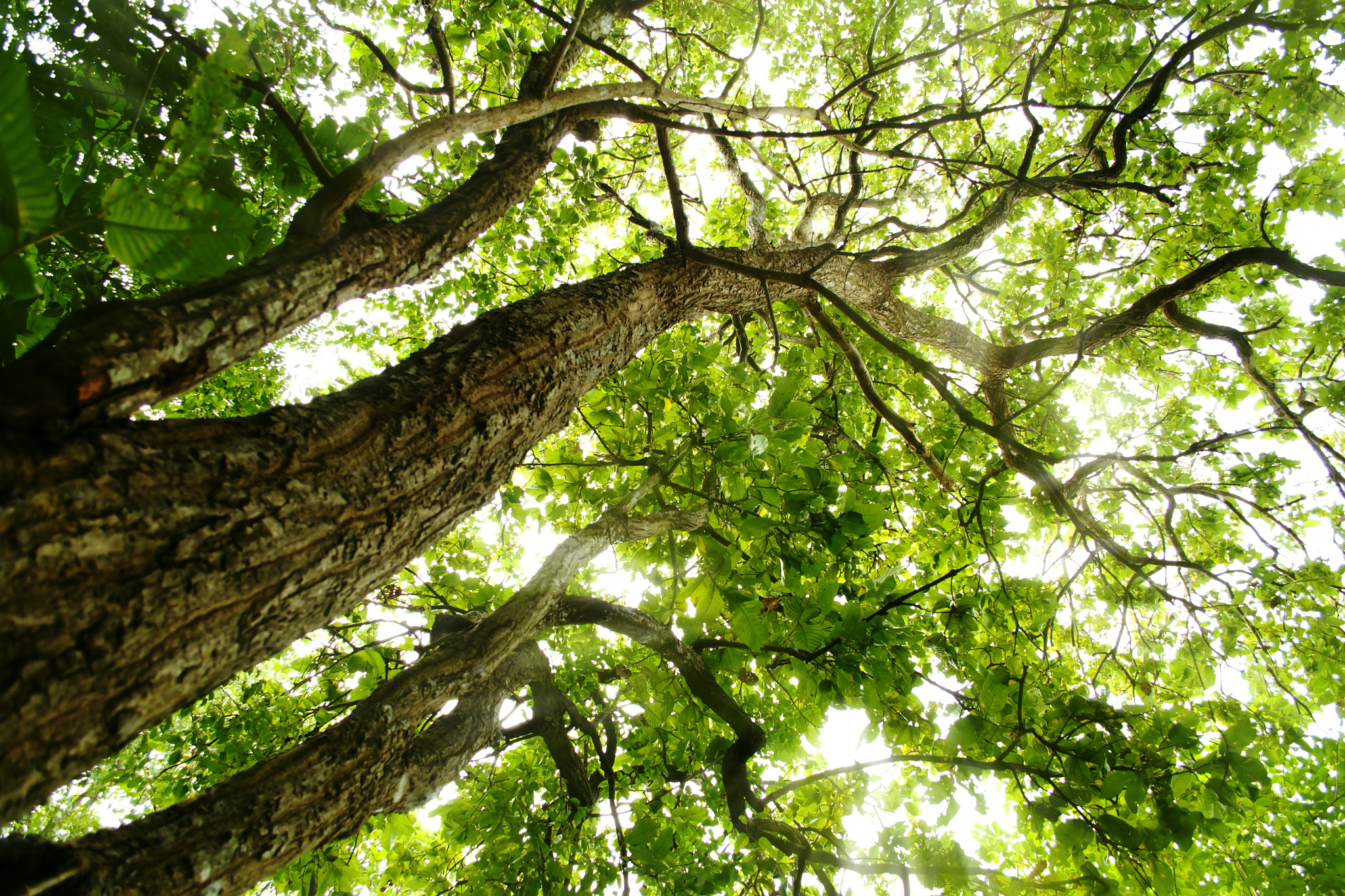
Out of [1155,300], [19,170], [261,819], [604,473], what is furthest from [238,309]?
[1155,300]

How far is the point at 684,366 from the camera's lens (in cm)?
254

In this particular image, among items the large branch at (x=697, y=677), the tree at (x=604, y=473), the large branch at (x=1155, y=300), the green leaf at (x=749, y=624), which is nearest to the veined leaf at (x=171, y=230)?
the tree at (x=604, y=473)

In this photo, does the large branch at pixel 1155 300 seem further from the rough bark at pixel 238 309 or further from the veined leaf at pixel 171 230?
the veined leaf at pixel 171 230

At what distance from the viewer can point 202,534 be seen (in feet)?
2.97

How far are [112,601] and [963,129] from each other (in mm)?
7087

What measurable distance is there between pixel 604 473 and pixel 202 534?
2.59 m

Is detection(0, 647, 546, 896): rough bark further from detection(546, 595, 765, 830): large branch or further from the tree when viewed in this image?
detection(546, 595, 765, 830): large branch

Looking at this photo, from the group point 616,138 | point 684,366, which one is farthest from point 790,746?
point 616,138

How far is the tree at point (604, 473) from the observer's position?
914mm

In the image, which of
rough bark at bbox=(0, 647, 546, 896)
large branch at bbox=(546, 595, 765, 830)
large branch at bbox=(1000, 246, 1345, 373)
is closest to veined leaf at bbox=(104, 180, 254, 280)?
rough bark at bbox=(0, 647, 546, 896)

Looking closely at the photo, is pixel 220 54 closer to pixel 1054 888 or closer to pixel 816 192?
pixel 1054 888

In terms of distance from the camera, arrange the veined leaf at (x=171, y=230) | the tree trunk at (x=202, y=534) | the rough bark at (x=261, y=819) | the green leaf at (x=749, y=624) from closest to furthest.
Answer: the tree trunk at (x=202, y=534) → the veined leaf at (x=171, y=230) → the rough bark at (x=261, y=819) → the green leaf at (x=749, y=624)

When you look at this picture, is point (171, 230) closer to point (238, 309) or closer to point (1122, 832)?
point (238, 309)

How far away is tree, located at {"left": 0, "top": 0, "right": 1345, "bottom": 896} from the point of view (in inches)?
36.0
